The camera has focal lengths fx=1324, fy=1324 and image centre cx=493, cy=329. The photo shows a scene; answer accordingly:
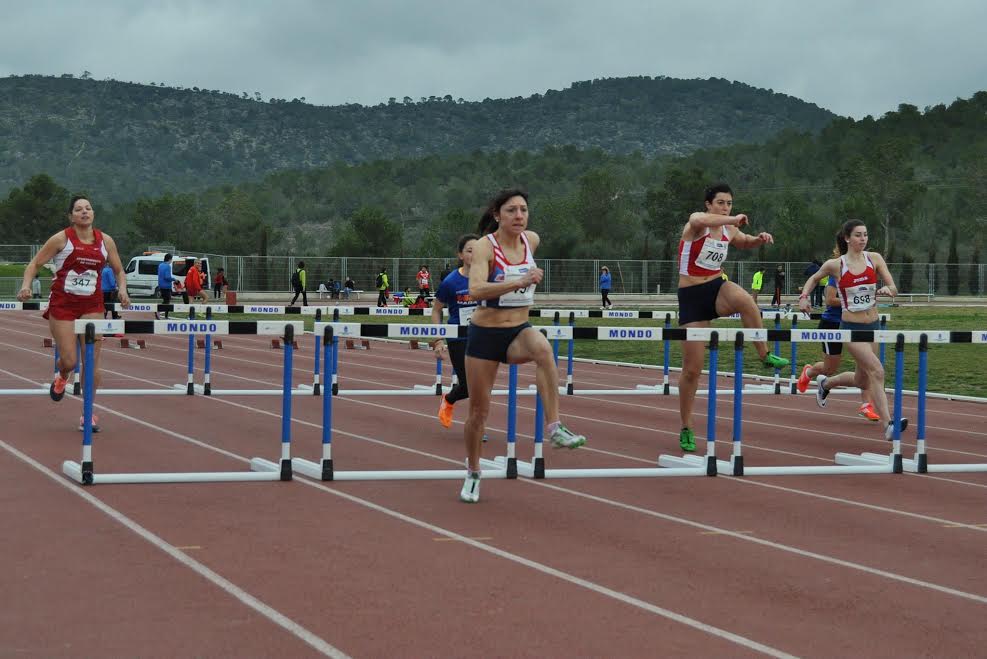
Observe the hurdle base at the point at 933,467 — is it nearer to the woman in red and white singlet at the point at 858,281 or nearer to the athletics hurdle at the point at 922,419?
the athletics hurdle at the point at 922,419

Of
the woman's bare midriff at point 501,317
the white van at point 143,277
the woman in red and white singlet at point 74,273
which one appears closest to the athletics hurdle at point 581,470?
the woman's bare midriff at point 501,317

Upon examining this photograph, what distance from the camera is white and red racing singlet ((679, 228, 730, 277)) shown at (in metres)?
10.4

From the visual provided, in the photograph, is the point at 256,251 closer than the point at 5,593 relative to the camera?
No

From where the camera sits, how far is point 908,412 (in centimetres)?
1449

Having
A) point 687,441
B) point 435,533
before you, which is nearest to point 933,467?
point 687,441

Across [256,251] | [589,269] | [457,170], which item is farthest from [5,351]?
[457,170]

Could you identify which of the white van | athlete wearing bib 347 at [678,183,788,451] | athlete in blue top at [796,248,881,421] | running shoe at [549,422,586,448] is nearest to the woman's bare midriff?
running shoe at [549,422,586,448]

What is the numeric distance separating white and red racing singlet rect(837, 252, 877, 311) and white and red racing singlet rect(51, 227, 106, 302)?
258 inches

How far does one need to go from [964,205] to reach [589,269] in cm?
5210

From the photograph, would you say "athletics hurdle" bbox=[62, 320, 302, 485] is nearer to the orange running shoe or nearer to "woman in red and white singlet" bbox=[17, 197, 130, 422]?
"woman in red and white singlet" bbox=[17, 197, 130, 422]

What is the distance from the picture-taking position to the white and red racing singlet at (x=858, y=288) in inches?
464

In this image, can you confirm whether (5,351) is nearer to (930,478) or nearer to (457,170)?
(930,478)

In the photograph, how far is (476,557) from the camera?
21.5ft

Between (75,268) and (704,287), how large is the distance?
5243mm
